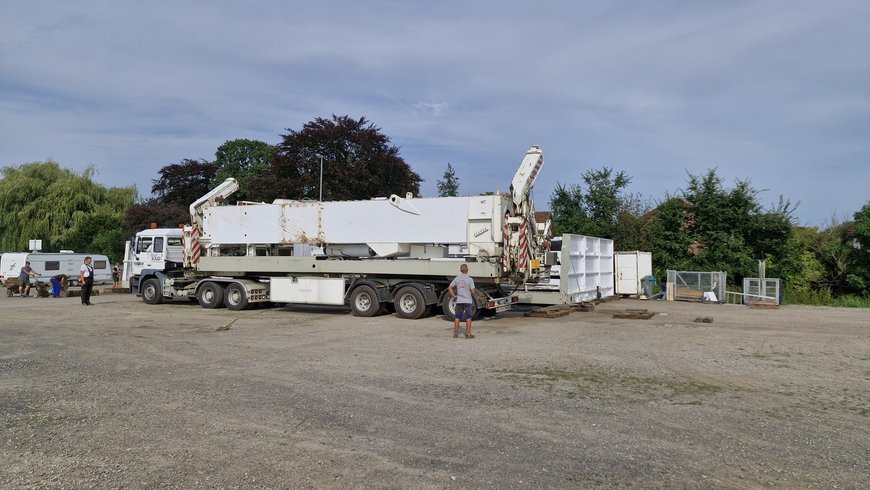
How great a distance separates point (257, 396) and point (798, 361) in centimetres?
815

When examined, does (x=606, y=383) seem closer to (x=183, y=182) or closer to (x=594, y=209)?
(x=594, y=209)

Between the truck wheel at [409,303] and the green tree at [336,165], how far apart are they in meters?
20.0

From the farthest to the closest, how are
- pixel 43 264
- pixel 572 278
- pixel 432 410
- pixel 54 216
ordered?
1. pixel 54 216
2. pixel 43 264
3. pixel 572 278
4. pixel 432 410

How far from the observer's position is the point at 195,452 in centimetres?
511

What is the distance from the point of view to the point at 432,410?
6570 millimetres

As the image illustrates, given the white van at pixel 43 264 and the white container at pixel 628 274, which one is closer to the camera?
the white container at pixel 628 274

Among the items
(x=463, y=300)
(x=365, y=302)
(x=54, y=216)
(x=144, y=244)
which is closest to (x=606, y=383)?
(x=463, y=300)

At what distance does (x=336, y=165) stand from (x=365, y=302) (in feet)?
65.8

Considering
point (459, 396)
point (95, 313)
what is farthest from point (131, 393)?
point (95, 313)

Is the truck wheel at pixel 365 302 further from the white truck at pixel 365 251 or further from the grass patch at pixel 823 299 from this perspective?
the grass patch at pixel 823 299

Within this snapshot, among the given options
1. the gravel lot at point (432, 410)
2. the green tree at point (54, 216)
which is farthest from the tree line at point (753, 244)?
the green tree at point (54, 216)

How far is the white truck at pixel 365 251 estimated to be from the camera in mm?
15492

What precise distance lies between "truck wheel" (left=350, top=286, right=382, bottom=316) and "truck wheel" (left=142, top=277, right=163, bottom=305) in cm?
780

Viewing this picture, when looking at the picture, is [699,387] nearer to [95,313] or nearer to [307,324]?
[307,324]
